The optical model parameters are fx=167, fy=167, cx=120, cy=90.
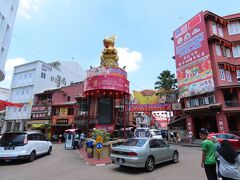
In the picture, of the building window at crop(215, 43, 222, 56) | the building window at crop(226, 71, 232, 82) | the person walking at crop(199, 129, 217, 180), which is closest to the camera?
the person walking at crop(199, 129, 217, 180)

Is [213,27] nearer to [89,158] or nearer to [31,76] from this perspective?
[89,158]

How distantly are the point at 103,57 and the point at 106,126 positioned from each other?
777 cm

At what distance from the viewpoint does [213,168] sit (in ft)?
15.4

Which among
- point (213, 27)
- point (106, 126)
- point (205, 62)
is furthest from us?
point (213, 27)

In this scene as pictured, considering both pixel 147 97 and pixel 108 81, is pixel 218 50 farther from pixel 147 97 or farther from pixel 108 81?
pixel 108 81

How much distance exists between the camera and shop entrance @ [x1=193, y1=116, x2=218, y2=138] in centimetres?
2456

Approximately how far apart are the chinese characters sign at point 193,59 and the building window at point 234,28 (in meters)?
5.46

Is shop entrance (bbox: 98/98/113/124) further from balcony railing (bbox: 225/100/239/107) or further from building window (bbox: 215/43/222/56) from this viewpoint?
building window (bbox: 215/43/222/56)

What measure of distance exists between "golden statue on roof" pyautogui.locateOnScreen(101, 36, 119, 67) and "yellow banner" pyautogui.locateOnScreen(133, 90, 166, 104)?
14105 mm

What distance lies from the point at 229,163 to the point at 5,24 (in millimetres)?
16885

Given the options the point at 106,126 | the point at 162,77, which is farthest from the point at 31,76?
the point at 162,77

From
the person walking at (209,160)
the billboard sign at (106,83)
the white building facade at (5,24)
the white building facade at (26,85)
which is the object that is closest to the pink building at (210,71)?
the billboard sign at (106,83)

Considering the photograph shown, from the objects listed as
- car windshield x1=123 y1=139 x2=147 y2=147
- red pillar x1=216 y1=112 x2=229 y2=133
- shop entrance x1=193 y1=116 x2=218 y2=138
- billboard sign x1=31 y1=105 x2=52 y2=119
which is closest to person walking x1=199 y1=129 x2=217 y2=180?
car windshield x1=123 y1=139 x2=147 y2=147

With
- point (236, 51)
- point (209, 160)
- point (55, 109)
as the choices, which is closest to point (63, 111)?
point (55, 109)
